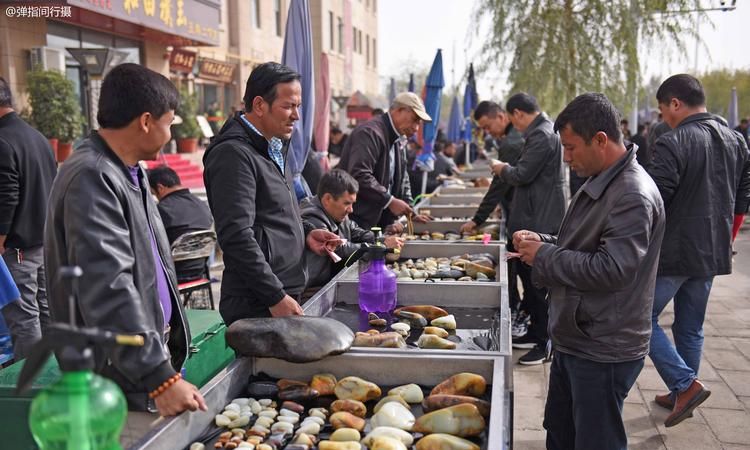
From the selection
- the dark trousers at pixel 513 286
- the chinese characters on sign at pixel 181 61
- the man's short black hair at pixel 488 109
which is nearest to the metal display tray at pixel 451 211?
the dark trousers at pixel 513 286

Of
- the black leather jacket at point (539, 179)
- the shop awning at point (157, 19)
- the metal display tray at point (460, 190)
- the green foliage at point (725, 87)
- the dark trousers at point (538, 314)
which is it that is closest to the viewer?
the black leather jacket at point (539, 179)

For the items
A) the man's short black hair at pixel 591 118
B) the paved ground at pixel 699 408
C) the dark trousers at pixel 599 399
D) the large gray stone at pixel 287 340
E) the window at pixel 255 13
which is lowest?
the paved ground at pixel 699 408

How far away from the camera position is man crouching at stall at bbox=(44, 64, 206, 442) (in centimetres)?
174

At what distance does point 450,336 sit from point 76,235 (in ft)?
4.93

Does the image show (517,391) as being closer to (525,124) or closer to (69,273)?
(525,124)

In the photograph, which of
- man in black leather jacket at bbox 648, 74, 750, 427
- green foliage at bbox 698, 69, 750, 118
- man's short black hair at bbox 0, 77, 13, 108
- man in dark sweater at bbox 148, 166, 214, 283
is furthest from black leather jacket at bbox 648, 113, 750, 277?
green foliage at bbox 698, 69, 750, 118

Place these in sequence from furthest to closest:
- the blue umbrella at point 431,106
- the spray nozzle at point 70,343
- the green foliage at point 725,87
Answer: the green foliage at point 725,87 → the blue umbrella at point 431,106 → the spray nozzle at point 70,343

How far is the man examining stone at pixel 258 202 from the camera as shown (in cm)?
260

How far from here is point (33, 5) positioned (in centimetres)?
1145

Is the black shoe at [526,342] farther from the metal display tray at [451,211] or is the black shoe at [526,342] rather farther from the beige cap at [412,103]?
the beige cap at [412,103]

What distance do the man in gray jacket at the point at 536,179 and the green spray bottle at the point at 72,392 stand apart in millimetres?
4166

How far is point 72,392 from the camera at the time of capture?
1082 mm

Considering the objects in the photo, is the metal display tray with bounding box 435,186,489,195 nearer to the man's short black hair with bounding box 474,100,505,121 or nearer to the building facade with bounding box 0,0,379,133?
the man's short black hair with bounding box 474,100,505,121

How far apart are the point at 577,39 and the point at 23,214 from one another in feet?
37.9
